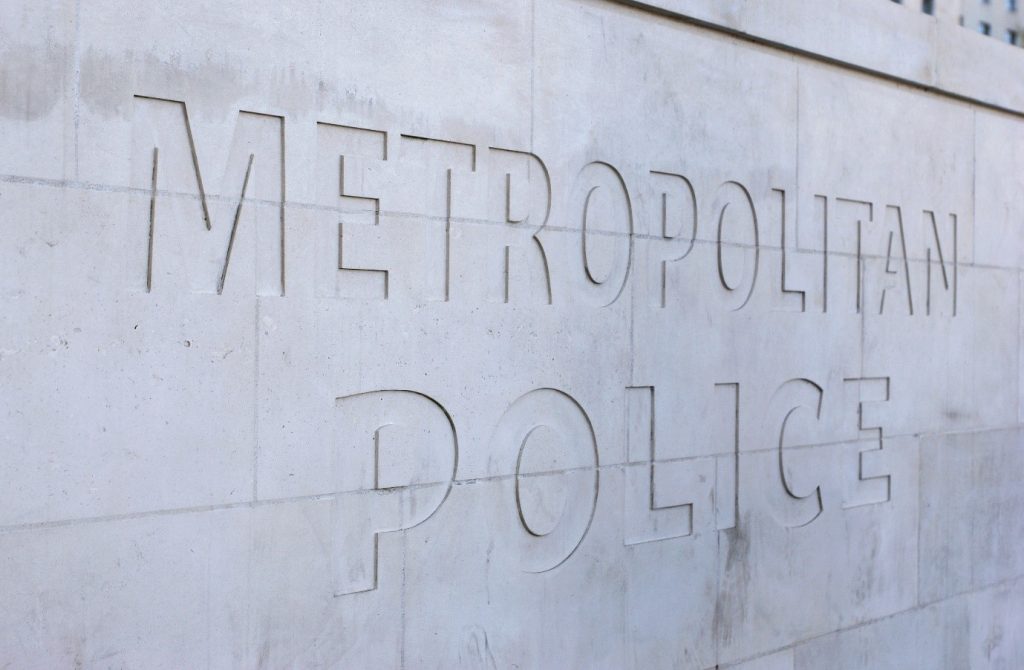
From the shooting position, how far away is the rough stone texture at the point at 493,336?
12.6 feet

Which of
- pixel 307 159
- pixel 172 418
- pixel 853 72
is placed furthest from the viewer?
pixel 853 72

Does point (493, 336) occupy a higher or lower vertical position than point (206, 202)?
lower

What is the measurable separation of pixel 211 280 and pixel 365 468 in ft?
3.29

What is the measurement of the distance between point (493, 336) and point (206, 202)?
4.72 ft

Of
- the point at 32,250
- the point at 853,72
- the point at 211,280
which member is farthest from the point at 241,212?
the point at 853,72

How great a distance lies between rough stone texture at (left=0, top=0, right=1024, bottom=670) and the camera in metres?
3.85

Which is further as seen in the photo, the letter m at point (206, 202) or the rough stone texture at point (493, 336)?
the letter m at point (206, 202)

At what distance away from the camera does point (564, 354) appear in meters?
5.24

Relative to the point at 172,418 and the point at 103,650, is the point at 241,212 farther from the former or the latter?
the point at 103,650

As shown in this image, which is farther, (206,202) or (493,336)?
(493,336)

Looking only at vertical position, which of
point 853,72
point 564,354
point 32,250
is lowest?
point 564,354

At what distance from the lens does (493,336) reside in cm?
497

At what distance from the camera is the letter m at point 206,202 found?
3.97 m

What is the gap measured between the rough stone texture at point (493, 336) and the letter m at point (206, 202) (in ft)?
0.04
